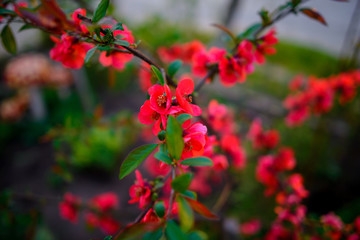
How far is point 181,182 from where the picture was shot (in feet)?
1.00

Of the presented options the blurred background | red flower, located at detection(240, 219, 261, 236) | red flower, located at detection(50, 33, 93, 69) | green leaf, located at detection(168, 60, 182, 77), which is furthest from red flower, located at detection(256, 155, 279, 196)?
red flower, located at detection(50, 33, 93, 69)

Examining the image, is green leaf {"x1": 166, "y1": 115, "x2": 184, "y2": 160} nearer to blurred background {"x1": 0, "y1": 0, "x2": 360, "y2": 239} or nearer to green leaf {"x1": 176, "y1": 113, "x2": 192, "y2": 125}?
green leaf {"x1": 176, "y1": 113, "x2": 192, "y2": 125}

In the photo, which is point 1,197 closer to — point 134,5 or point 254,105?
point 254,105

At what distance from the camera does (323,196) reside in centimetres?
153

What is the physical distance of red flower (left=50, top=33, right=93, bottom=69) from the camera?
0.44 m

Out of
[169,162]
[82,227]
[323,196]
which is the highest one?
[169,162]

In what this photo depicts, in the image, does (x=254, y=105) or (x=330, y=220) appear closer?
(x=330, y=220)

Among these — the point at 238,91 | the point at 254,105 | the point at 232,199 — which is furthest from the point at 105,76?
the point at 232,199

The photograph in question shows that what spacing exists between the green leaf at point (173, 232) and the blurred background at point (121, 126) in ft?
1.17

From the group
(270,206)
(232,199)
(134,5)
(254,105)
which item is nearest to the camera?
(270,206)

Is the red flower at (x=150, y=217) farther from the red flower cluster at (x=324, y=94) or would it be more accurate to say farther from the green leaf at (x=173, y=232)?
the red flower cluster at (x=324, y=94)

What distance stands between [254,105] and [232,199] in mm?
1256

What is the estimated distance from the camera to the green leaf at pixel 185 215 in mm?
281

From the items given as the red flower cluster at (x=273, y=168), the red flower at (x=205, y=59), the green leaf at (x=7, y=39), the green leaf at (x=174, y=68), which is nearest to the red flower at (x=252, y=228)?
the red flower cluster at (x=273, y=168)
